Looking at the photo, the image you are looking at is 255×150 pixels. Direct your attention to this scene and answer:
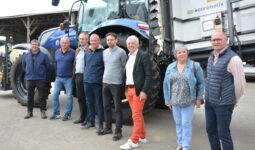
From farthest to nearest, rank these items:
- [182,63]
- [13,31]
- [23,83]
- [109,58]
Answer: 1. [13,31]
2. [23,83]
3. [109,58]
4. [182,63]

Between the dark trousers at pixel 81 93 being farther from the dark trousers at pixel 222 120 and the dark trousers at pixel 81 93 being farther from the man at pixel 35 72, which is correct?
the dark trousers at pixel 222 120

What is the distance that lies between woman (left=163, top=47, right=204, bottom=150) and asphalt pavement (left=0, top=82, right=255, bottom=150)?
0.46 metres

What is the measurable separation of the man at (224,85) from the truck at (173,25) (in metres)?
0.92

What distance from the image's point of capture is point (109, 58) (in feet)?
12.7

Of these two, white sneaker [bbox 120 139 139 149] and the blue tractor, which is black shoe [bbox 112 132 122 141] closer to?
white sneaker [bbox 120 139 139 149]

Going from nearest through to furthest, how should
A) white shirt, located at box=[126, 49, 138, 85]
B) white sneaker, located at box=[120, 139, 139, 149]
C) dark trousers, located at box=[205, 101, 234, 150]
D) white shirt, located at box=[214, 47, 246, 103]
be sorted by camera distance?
1. white shirt, located at box=[214, 47, 246, 103]
2. dark trousers, located at box=[205, 101, 234, 150]
3. white sneaker, located at box=[120, 139, 139, 149]
4. white shirt, located at box=[126, 49, 138, 85]

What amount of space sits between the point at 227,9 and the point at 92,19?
106 inches

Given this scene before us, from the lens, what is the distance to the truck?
356cm

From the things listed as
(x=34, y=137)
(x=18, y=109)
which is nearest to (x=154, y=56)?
(x=34, y=137)

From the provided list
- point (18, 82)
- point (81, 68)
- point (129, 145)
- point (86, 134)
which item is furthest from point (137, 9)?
point (18, 82)

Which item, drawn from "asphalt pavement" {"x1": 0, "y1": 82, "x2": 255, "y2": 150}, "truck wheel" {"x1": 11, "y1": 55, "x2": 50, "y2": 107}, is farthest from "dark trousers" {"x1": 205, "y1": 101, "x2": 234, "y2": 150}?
"truck wheel" {"x1": 11, "y1": 55, "x2": 50, "y2": 107}

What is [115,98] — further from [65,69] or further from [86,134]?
[65,69]

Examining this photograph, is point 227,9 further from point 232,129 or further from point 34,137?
point 34,137

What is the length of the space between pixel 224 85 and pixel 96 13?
10.8 ft
